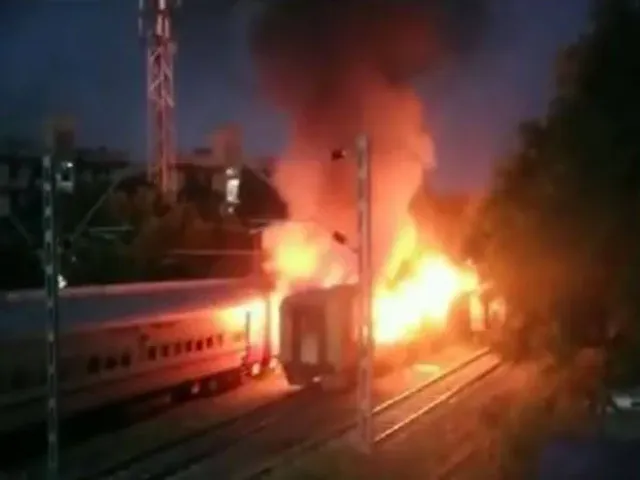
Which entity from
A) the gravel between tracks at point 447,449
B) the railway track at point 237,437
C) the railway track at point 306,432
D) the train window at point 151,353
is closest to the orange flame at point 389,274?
the railway track at point 306,432

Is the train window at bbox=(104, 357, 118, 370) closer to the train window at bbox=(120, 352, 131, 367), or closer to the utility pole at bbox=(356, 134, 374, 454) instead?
the train window at bbox=(120, 352, 131, 367)

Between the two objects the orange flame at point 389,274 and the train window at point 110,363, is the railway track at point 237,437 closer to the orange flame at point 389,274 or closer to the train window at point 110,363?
the train window at point 110,363

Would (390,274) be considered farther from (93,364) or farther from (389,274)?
(93,364)

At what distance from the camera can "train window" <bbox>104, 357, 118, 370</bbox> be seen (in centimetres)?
2270

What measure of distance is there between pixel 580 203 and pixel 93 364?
11.4m

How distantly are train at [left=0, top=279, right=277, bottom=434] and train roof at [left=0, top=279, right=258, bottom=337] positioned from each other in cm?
2

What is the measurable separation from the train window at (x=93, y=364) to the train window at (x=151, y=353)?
6.73ft

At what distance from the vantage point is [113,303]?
2477 cm

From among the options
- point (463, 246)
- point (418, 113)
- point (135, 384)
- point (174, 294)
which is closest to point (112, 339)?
point (135, 384)

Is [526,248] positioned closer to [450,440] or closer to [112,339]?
[450,440]

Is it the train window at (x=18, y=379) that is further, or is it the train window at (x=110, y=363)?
the train window at (x=110, y=363)

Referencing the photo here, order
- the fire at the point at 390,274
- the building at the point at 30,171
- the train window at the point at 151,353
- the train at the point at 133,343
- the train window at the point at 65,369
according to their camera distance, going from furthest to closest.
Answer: the building at the point at 30,171
the fire at the point at 390,274
the train window at the point at 151,353
the train window at the point at 65,369
the train at the point at 133,343

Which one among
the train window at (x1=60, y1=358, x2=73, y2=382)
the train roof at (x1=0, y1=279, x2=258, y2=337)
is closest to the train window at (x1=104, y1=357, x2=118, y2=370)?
the train roof at (x1=0, y1=279, x2=258, y2=337)

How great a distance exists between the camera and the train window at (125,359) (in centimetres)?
2333
